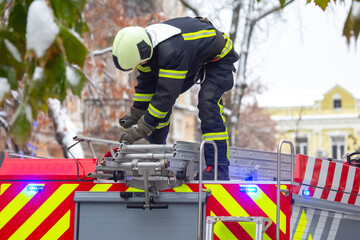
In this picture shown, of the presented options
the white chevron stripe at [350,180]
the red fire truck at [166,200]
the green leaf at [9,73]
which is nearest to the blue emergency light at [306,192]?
the red fire truck at [166,200]

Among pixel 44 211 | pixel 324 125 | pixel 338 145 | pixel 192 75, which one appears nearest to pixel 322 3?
pixel 192 75

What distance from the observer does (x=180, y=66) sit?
5.45 m

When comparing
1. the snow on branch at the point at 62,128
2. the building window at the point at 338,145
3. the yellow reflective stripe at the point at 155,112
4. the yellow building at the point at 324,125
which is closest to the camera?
the yellow reflective stripe at the point at 155,112

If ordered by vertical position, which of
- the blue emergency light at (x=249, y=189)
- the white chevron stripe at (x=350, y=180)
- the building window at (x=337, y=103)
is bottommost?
the blue emergency light at (x=249, y=189)

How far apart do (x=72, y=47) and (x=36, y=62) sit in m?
0.14

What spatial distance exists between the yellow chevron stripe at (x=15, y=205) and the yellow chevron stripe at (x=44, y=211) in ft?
0.41

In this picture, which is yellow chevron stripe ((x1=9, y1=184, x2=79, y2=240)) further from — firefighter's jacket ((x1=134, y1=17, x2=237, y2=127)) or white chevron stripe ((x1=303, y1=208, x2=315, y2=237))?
white chevron stripe ((x1=303, y1=208, x2=315, y2=237))

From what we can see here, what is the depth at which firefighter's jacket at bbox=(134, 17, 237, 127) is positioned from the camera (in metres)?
5.43

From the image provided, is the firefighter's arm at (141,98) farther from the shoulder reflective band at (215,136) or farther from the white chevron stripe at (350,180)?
the white chevron stripe at (350,180)

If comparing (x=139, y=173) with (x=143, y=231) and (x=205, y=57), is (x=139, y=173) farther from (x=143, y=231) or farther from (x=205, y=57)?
(x=205, y=57)

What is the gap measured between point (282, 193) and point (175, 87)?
132cm

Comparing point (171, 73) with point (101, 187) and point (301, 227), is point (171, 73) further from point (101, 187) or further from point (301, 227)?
point (301, 227)

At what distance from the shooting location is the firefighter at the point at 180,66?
5.43 metres

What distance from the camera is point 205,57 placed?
230 inches
